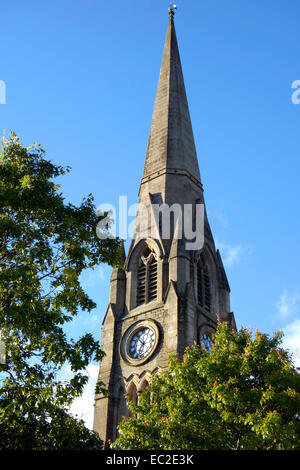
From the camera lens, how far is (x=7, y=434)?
16.4 meters

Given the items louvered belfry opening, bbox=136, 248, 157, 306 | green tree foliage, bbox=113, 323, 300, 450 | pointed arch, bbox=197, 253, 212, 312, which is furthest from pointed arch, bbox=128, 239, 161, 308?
green tree foliage, bbox=113, 323, 300, 450

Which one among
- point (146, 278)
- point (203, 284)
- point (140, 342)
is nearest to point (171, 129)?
point (203, 284)

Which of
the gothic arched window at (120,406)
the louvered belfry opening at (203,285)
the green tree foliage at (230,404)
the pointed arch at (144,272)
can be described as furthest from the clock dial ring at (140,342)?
the green tree foliage at (230,404)

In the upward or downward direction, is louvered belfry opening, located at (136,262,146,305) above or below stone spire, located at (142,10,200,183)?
below

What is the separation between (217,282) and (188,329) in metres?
7.73

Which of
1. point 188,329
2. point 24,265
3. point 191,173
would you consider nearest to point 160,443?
point 24,265

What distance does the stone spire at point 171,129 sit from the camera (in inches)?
1689

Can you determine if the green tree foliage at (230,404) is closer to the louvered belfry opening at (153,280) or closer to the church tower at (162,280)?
the church tower at (162,280)

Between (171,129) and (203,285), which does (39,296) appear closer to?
(203,285)

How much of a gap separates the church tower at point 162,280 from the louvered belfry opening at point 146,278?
6 centimetres

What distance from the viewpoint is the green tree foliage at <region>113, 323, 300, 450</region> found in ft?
56.9

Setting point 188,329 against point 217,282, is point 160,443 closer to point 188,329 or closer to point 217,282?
point 188,329

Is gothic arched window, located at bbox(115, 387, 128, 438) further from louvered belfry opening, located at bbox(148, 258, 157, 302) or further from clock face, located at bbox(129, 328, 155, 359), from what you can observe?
louvered belfry opening, located at bbox(148, 258, 157, 302)

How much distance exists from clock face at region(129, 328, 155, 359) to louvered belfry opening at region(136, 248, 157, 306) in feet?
7.49
